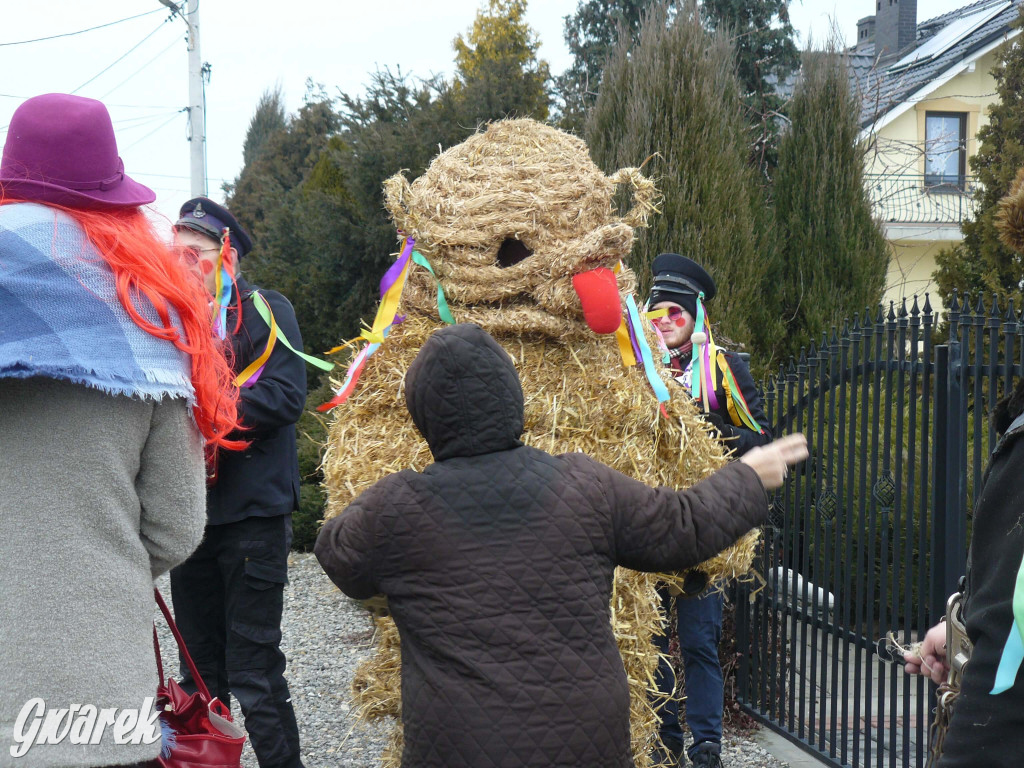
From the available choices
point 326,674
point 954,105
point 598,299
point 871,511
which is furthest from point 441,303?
point 954,105

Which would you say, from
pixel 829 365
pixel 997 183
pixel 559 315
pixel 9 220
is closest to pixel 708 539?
pixel 559 315

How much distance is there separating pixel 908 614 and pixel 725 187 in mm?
4278

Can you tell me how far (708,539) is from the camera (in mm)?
2240

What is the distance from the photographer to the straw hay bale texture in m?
3.15

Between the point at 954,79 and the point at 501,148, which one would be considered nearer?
the point at 501,148

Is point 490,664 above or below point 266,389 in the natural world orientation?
below

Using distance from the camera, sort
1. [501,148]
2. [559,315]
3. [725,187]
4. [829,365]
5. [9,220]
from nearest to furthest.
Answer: [9,220] → [559,315] → [501,148] → [829,365] → [725,187]

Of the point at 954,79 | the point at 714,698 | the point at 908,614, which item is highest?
the point at 954,79

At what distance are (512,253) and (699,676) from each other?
2109mm

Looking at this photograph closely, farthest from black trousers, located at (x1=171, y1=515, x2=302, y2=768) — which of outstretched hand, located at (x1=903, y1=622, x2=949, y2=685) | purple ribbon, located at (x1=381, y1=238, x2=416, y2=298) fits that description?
outstretched hand, located at (x1=903, y1=622, x2=949, y2=685)

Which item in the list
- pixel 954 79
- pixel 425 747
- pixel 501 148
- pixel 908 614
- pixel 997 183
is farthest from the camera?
pixel 954 79

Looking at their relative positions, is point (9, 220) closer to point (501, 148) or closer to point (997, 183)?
point (501, 148)

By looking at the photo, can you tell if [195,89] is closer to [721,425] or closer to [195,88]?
[195,88]

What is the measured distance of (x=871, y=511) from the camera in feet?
13.8
